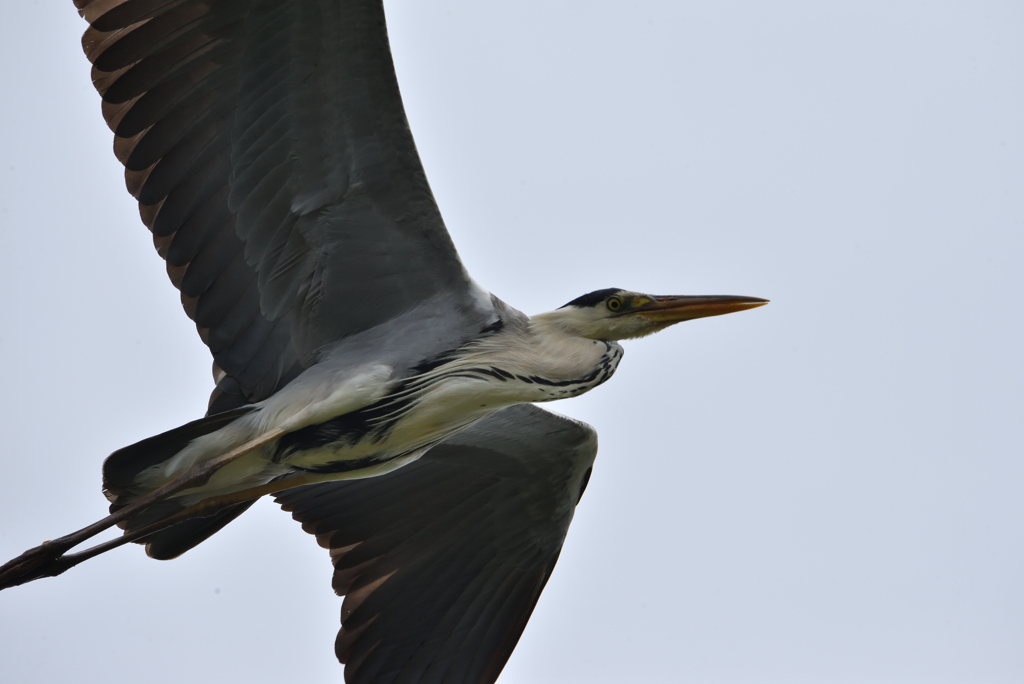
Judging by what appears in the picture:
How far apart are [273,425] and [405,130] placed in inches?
61.8

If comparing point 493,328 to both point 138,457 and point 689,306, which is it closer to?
point 689,306

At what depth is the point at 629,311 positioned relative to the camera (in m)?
6.20

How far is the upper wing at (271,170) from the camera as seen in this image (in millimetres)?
5301

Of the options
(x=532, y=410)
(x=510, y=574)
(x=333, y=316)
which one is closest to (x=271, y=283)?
(x=333, y=316)

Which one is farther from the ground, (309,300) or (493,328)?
(309,300)

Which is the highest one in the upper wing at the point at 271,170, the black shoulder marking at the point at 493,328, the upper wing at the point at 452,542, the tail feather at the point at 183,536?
the upper wing at the point at 271,170

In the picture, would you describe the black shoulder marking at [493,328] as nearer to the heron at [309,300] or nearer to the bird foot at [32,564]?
the heron at [309,300]

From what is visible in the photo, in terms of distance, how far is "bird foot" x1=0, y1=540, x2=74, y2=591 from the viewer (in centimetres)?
562

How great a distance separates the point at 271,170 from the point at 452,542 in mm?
2395

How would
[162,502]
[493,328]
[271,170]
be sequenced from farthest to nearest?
[493,328] < [162,502] < [271,170]

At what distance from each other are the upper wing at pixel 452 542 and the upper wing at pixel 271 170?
1036mm

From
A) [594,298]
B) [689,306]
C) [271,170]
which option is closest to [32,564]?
[271,170]

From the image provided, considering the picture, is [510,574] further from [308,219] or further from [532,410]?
[308,219]

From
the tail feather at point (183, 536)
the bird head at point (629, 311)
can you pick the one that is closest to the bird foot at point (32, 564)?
the tail feather at point (183, 536)
